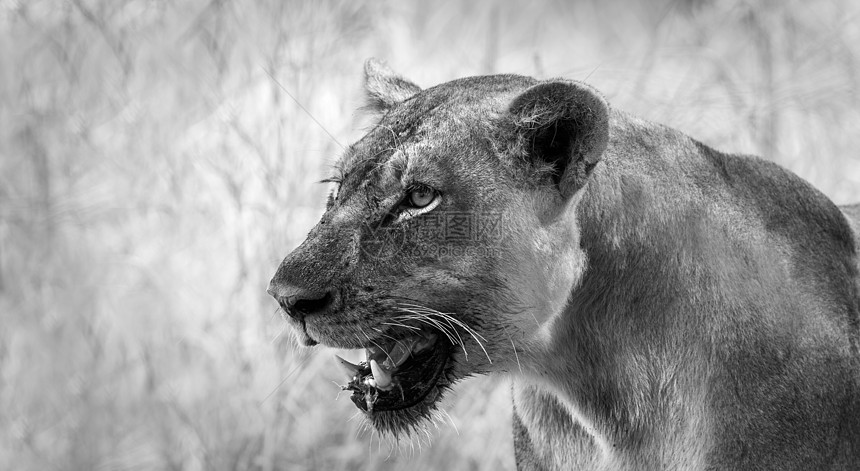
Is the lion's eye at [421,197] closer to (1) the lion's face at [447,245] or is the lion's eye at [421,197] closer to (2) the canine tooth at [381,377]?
(1) the lion's face at [447,245]

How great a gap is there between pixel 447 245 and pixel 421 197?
0.15 metres

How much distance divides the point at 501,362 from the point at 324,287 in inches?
22.4

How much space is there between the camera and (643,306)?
3145mm

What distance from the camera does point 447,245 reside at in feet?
9.59

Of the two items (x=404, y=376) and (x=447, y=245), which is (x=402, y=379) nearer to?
(x=404, y=376)

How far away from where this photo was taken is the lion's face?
9.61ft

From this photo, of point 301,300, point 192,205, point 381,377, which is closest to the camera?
point 301,300

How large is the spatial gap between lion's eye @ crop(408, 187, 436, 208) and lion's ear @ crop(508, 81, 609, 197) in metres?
0.28

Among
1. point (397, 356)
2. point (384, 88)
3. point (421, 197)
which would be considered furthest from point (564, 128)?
point (384, 88)

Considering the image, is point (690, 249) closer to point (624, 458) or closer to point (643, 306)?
point (643, 306)

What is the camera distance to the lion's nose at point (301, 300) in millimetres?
2875

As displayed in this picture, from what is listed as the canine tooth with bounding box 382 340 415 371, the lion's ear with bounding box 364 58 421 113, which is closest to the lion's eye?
the canine tooth with bounding box 382 340 415 371

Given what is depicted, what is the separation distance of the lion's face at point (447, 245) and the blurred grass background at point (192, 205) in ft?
6.86

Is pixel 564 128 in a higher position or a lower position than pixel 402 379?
higher
